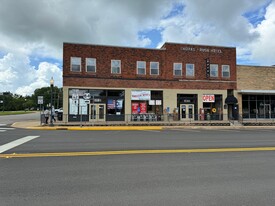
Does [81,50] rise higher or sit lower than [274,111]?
higher

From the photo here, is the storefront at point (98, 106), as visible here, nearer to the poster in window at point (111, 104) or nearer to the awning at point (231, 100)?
the poster in window at point (111, 104)

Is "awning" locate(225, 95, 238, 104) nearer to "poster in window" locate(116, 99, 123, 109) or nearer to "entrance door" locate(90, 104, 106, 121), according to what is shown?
"poster in window" locate(116, 99, 123, 109)

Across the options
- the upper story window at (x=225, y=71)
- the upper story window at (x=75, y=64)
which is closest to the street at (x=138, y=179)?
the upper story window at (x=75, y=64)

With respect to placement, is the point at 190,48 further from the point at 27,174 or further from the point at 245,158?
the point at 27,174

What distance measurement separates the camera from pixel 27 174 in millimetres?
6703

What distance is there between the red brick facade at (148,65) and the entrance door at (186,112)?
2.30 meters

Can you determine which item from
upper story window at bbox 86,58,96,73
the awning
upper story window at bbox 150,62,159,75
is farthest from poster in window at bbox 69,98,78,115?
the awning

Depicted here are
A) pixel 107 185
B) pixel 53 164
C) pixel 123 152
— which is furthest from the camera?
pixel 123 152

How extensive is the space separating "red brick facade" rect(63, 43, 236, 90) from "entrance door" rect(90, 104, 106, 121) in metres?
2.35

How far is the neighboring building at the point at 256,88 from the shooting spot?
3419 centimetres

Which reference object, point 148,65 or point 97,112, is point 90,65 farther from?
point 148,65

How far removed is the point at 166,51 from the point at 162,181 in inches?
1078

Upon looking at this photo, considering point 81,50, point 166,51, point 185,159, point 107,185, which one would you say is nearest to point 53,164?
point 107,185

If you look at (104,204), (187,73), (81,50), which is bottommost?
(104,204)
